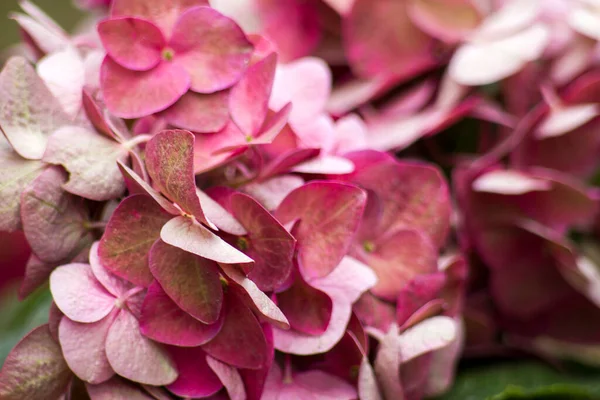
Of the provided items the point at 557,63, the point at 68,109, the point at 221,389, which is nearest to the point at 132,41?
the point at 68,109

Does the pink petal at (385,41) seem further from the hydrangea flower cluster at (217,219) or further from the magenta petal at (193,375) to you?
the magenta petal at (193,375)

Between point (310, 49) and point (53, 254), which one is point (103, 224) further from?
point (310, 49)

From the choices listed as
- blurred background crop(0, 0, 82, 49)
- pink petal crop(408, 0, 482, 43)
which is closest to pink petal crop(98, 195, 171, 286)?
pink petal crop(408, 0, 482, 43)

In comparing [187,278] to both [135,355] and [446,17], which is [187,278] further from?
[446,17]

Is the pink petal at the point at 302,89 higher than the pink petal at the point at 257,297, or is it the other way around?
the pink petal at the point at 302,89


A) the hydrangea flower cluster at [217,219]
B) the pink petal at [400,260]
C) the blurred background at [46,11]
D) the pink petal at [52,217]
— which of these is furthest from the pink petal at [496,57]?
the blurred background at [46,11]

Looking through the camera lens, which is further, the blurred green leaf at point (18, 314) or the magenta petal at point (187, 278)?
the blurred green leaf at point (18, 314)

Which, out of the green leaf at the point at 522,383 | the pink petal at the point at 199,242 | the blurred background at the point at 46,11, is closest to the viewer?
the pink petal at the point at 199,242

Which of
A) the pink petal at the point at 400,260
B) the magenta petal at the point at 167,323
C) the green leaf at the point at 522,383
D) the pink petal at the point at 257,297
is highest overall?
the pink petal at the point at 257,297

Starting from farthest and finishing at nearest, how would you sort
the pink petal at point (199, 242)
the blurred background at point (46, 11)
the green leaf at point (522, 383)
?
the blurred background at point (46, 11) → the green leaf at point (522, 383) → the pink petal at point (199, 242)
